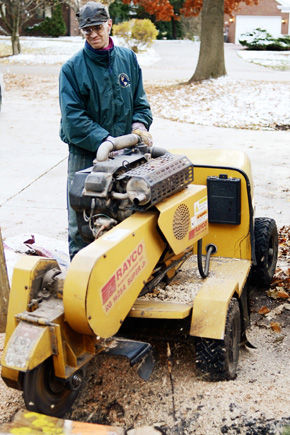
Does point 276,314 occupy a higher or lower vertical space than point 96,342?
lower

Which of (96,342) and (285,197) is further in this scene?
(285,197)

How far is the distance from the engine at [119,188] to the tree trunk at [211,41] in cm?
1413

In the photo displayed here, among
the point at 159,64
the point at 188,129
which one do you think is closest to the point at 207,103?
the point at 188,129

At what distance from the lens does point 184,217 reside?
3273 mm

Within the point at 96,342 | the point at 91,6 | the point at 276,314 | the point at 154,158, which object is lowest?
the point at 276,314

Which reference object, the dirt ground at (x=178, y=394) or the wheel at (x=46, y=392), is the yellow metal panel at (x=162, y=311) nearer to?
the dirt ground at (x=178, y=394)

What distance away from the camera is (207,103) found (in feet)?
46.6

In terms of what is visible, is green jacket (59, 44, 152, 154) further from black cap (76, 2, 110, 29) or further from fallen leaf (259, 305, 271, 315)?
fallen leaf (259, 305, 271, 315)

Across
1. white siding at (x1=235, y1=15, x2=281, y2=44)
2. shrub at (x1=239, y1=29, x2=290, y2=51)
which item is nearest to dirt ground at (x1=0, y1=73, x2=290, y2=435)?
shrub at (x1=239, y1=29, x2=290, y2=51)

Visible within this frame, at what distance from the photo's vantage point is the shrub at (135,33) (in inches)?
1261

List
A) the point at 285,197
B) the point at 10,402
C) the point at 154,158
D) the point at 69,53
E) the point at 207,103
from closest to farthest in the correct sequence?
1. the point at 10,402
2. the point at 154,158
3. the point at 285,197
4. the point at 207,103
5. the point at 69,53

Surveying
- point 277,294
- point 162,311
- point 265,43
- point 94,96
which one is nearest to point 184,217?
point 162,311

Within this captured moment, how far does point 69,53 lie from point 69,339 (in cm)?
2986

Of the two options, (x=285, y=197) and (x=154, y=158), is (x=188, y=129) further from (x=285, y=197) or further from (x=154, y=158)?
(x=154, y=158)
